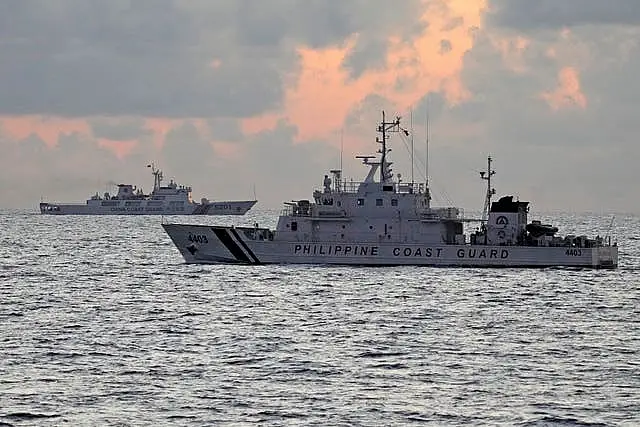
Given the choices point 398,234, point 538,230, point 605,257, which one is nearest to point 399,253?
point 398,234

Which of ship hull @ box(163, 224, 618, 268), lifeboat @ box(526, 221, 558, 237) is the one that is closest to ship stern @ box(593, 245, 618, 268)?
ship hull @ box(163, 224, 618, 268)

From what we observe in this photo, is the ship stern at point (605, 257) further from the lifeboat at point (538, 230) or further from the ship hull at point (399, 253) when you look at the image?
the lifeboat at point (538, 230)

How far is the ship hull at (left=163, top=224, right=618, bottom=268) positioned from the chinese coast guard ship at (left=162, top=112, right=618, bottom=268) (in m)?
0.05

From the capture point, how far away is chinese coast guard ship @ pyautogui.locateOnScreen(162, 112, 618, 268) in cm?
6444

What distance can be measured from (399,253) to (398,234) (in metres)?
0.99

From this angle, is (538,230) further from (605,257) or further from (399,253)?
(399,253)

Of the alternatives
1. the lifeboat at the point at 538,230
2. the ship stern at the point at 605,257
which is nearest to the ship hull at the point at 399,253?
the ship stern at the point at 605,257

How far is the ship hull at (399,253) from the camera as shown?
64750 millimetres

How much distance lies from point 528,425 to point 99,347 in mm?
15637

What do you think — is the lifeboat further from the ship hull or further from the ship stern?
the ship stern

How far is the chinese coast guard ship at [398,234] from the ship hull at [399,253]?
52 mm

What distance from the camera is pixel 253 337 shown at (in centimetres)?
3975

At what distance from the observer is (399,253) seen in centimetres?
6462

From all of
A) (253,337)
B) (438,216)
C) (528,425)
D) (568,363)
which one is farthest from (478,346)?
(438,216)
